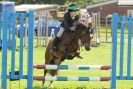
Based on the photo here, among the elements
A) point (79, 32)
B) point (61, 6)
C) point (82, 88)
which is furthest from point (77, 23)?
point (61, 6)

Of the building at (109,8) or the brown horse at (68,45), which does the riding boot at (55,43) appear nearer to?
the brown horse at (68,45)

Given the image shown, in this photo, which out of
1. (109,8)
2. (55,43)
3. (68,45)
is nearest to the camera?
(68,45)

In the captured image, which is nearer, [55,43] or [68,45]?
[68,45]

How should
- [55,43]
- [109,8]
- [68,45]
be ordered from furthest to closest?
[109,8] < [55,43] < [68,45]

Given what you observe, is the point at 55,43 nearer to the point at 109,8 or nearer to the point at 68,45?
the point at 68,45

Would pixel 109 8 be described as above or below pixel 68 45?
above

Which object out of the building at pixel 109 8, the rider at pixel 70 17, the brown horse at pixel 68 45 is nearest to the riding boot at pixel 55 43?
the brown horse at pixel 68 45

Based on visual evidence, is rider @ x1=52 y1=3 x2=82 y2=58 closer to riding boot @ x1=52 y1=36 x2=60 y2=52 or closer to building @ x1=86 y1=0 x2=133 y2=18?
riding boot @ x1=52 y1=36 x2=60 y2=52

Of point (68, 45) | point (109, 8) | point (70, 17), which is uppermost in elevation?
point (109, 8)

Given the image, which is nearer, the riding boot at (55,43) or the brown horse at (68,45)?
the brown horse at (68,45)

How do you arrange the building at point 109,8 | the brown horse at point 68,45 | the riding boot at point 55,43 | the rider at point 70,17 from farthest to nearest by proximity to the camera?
the building at point 109,8
the riding boot at point 55,43
the rider at point 70,17
the brown horse at point 68,45

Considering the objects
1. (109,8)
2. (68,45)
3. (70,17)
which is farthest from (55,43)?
(109,8)

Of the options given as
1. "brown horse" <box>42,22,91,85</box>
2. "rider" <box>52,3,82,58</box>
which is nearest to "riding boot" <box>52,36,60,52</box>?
"brown horse" <box>42,22,91,85</box>

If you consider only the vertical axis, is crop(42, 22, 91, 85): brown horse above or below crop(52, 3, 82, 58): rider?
below
